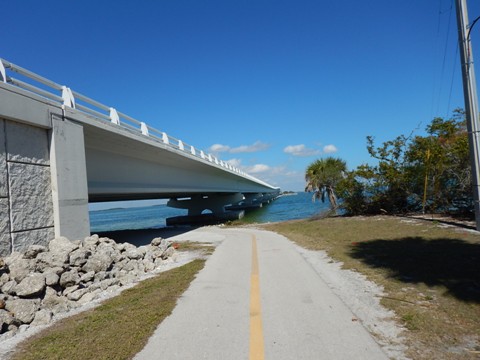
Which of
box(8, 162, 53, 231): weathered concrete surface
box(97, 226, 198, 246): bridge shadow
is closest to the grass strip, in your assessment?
box(8, 162, 53, 231): weathered concrete surface

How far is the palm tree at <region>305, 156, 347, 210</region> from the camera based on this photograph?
1124 inches

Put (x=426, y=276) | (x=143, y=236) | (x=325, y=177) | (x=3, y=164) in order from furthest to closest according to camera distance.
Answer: (x=325, y=177) → (x=143, y=236) → (x=3, y=164) → (x=426, y=276)

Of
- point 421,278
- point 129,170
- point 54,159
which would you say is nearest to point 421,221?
point 421,278

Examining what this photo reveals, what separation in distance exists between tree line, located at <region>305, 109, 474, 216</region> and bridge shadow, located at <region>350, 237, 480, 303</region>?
22.9 ft

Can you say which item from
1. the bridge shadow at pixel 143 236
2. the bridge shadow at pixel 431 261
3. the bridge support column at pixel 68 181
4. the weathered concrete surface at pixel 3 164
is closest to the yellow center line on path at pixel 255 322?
the bridge shadow at pixel 431 261

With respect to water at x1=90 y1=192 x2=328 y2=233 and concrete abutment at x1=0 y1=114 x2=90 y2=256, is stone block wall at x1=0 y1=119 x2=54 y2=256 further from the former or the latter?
water at x1=90 y1=192 x2=328 y2=233

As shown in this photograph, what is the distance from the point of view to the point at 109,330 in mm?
5172

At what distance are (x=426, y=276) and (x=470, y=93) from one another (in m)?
7.94

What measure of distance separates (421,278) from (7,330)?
24.0ft

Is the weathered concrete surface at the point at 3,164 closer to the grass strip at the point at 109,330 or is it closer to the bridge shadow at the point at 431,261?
the grass strip at the point at 109,330

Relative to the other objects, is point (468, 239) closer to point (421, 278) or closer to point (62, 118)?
point (421, 278)

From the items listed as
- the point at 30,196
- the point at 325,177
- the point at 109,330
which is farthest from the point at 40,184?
the point at 325,177

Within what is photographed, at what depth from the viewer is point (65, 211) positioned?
9.45m

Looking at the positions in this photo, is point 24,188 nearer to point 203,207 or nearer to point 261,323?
point 261,323
